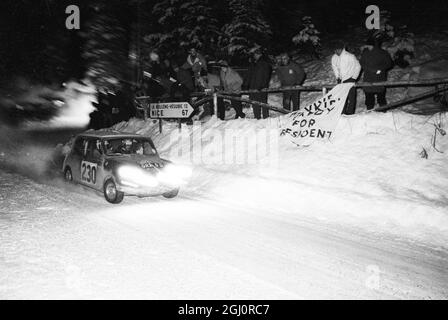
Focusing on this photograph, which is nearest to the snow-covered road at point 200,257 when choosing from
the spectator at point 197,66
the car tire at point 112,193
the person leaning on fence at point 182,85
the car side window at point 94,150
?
the car tire at point 112,193

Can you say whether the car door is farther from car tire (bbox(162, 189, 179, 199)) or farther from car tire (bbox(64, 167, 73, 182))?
car tire (bbox(162, 189, 179, 199))

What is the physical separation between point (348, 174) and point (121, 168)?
507 cm

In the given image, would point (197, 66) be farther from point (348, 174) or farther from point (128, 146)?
point (348, 174)

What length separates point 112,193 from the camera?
8.20 meters

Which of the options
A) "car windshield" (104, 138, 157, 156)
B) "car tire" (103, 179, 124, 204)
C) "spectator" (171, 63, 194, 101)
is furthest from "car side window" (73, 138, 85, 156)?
"spectator" (171, 63, 194, 101)

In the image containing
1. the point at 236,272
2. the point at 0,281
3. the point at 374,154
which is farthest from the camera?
the point at 374,154

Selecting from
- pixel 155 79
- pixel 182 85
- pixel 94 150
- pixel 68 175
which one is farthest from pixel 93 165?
pixel 155 79

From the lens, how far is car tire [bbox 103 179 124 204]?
8.06 metres

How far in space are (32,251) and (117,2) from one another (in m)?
20.6

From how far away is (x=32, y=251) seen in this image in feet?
16.4

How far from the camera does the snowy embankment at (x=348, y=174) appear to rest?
704 centimetres

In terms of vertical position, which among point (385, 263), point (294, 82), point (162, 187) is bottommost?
point (385, 263)

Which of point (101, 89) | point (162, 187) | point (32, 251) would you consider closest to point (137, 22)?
point (101, 89)

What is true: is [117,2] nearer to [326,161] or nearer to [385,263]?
[326,161]
